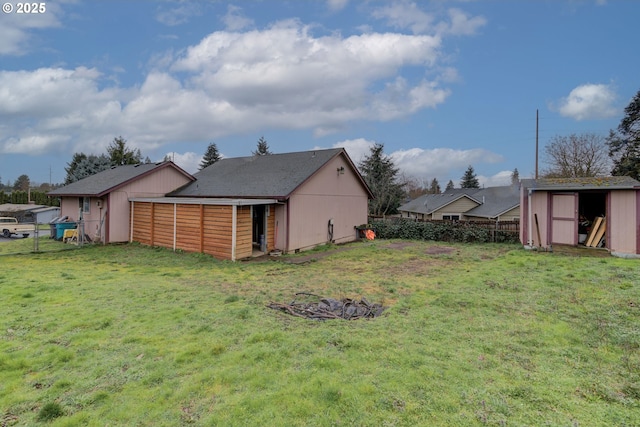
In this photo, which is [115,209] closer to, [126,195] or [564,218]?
[126,195]

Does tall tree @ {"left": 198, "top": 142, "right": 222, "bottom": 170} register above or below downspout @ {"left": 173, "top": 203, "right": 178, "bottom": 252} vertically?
above

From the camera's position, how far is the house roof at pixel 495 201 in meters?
25.5

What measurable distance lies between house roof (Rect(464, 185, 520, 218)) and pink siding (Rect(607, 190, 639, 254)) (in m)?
12.5

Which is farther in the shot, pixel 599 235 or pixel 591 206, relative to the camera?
pixel 591 206

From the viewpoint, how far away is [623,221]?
37.6 feet

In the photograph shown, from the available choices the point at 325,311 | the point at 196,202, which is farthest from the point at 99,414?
the point at 196,202

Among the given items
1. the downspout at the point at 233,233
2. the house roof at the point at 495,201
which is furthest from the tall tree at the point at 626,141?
the downspout at the point at 233,233

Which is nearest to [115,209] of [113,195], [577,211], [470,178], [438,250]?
[113,195]

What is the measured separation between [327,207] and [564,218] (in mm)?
10089

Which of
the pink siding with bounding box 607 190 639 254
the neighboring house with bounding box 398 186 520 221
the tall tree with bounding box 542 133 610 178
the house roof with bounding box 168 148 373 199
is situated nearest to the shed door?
the pink siding with bounding box 607 190 639 254

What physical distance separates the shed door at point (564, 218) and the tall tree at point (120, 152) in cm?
3753

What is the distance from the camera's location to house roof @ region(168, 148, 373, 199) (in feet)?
47.2

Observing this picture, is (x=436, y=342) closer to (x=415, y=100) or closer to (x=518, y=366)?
(x=518, y=366)

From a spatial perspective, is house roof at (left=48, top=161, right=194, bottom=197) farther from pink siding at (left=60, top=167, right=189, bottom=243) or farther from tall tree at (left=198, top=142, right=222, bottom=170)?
tall tree at (left=198, top=142, right=222, bottom=170)
